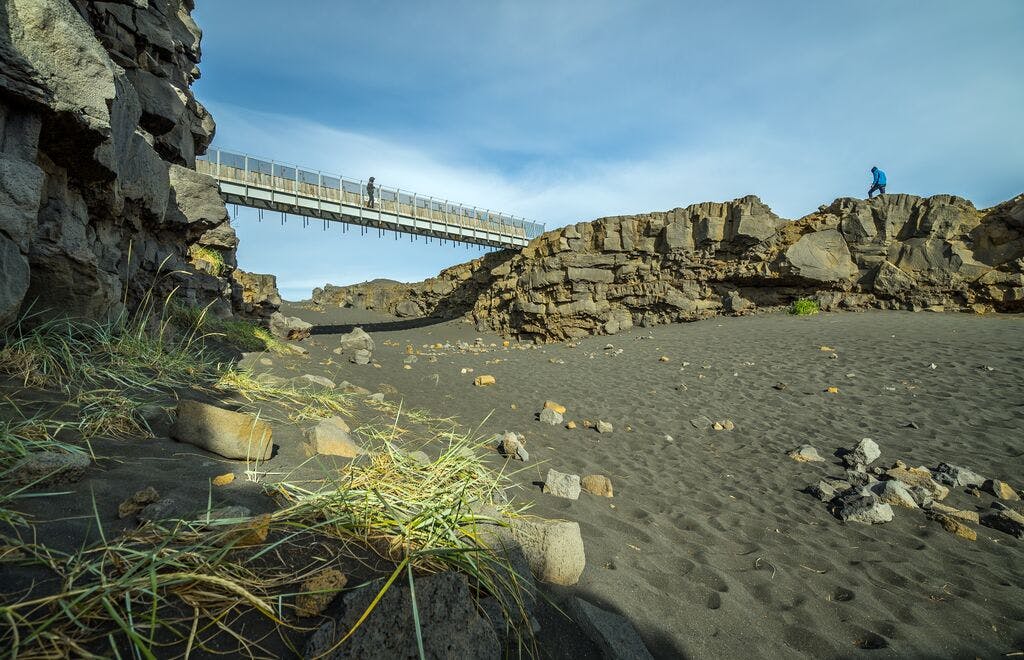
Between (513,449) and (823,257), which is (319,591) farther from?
(823,257)

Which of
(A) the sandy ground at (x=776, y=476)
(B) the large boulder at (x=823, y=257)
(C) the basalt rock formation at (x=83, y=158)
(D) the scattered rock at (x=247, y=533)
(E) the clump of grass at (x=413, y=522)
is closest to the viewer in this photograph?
(D) the scattered rock at (x=247, y=533)

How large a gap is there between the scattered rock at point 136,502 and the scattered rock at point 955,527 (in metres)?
4.24

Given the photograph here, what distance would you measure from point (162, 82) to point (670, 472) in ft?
23.7

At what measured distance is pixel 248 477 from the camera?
1.88m

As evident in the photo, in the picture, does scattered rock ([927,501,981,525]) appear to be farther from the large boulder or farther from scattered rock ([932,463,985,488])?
the large boulder

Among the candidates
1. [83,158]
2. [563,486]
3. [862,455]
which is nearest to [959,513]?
[862,455]

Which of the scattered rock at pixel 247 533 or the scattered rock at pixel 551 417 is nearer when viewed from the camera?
the scattered rock at pixel 247 533

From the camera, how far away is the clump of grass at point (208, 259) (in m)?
7.62

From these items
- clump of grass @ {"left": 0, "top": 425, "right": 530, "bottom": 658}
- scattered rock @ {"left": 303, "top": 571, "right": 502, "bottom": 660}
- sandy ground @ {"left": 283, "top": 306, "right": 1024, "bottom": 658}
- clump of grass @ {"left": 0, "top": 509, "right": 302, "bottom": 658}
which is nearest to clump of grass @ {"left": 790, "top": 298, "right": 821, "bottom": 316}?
sandy ground @ {"left": 283, "top": 306, "right": 1024, "bottom": 658}

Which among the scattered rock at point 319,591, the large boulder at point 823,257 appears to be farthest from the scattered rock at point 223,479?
the large boulder at point 823,257

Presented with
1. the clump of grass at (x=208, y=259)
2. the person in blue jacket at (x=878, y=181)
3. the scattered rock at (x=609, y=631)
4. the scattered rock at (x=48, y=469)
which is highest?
the person in blue jacket at (x=878, y=181)

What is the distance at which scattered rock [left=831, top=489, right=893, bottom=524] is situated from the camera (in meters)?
2.81

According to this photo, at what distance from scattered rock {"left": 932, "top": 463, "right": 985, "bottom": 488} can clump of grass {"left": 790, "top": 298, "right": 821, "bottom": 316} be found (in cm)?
1072

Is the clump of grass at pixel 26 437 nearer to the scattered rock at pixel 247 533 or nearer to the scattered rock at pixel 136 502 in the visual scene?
the scattered rock at pixel 136 502
